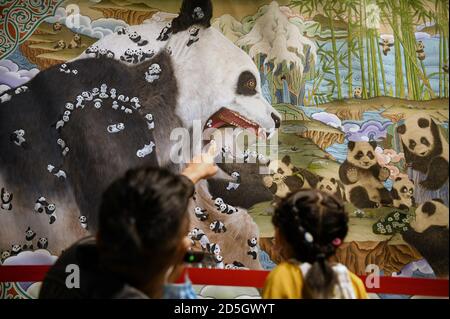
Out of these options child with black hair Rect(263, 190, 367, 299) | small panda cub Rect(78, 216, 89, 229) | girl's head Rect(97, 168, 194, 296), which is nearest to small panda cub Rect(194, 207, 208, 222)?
small panda cub Rect(78, 216, 89, 229)

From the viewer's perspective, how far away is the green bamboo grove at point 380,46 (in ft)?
7.88

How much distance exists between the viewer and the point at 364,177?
2.39m

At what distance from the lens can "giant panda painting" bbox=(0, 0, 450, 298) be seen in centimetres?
238

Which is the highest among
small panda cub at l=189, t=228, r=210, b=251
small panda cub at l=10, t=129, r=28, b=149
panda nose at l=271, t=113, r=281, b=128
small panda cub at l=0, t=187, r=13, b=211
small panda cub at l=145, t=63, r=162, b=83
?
small panda cub at l=145, t=63, r=162, b=83

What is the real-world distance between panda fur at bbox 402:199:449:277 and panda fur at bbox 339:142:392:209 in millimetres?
152

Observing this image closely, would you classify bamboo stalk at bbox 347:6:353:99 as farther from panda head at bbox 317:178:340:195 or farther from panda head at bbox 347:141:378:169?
panda head at bbox 317:178:340:195

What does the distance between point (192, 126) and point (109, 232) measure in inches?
58.9

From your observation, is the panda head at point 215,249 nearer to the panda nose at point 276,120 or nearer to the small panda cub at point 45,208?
the panda nose at point 276,120

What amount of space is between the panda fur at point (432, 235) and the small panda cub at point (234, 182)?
0.77 meters

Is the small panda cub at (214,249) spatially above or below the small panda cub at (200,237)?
below

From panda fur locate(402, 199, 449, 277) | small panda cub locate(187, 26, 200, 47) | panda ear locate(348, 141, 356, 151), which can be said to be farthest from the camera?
small panda cub locate(187, 26, 200, 47)

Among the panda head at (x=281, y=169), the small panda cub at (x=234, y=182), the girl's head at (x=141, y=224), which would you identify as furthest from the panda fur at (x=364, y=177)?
the girl's head at (x=141, y=224)
